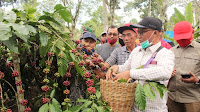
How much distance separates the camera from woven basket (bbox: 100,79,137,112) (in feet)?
4.58

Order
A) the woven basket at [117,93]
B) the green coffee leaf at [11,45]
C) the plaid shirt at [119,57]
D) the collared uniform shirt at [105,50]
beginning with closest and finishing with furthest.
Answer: the green coffee leaf at [11,45] → the woven basket at [117,93] → the plaid shirt at [119,57] → the collared uniform shirt at [105,50]

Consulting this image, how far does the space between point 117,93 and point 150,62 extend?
0.54 metres

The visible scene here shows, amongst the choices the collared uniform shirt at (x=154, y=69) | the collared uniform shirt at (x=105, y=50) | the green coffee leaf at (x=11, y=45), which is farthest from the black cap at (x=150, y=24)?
the collared uniform shirt at (x=105, y=50)

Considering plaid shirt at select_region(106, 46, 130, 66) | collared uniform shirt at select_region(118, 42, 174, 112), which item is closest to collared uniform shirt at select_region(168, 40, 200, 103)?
plaid shirt at select_region(106, 46, 130, 66)

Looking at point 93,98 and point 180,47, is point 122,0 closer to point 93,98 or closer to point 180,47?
point 180,47

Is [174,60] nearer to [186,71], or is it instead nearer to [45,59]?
[186,71]

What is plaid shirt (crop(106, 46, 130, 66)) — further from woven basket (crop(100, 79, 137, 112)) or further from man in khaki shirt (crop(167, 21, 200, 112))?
woven basket (crop(100, 79, 137, 112))

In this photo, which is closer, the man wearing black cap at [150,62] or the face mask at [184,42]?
the man wearing black cap at [150,62]

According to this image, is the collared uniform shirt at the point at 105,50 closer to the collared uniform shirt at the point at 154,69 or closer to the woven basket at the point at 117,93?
the collared uniform shirt at the point at 154,69

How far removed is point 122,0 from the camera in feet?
61.9

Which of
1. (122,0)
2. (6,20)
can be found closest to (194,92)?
(6,20)

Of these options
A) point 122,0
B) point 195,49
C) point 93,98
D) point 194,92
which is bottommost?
point 194,92

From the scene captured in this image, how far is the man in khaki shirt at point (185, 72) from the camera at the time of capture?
2568mm

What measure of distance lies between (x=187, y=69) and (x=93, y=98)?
1930mm
